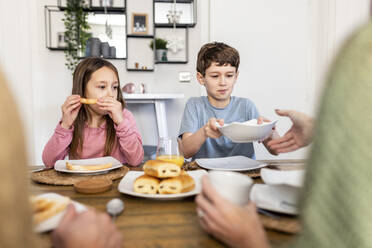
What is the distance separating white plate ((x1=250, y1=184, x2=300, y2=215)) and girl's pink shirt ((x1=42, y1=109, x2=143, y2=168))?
2.74ft

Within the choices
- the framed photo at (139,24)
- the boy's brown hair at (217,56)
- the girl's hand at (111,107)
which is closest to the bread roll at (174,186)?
the girl's hand at (111,107)

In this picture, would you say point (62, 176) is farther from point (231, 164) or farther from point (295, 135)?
point (295, 135)

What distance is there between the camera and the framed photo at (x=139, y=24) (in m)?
3.97

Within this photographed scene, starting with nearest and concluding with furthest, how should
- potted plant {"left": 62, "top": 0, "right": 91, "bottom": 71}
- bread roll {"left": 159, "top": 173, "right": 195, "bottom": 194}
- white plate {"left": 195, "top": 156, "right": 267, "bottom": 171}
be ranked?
bread roll {"left": 159, "top": 173, "right": 195, "bottom": 194}
white plate {"left": 195, "top": 156, "right": 267, "bottom": 171}
potted plant {"left": 62, "top": 0, "right": 91, "bottom": 71}

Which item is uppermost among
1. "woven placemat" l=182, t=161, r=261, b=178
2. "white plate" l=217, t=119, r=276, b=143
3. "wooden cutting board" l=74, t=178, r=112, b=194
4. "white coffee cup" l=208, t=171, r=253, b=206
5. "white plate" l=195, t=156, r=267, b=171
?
"white plate" l=217, t=119, r=276, b=143

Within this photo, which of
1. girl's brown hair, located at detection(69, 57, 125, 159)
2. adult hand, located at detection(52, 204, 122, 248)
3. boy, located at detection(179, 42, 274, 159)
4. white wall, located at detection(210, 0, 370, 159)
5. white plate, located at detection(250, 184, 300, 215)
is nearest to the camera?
adult hand, located at detection(52, 204, 122, 248)

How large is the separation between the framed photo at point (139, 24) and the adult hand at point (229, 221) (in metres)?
3.77

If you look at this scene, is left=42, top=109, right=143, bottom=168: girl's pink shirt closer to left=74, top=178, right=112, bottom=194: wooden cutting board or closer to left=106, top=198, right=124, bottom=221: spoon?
left=74, top=178, right=112, bottom=194: wooden cutting board

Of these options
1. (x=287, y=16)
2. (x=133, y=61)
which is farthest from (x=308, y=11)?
(x=133, y=61)

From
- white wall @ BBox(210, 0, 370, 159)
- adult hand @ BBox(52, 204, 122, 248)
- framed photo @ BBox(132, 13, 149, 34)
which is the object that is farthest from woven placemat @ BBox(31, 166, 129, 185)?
framed photo @ BBox(132, 13, 149, 34)

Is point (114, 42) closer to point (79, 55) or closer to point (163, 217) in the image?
point (79, 55)

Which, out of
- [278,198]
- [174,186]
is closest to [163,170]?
[174,186]

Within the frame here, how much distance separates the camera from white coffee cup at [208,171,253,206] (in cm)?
53

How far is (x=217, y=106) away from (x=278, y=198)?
1.18m
